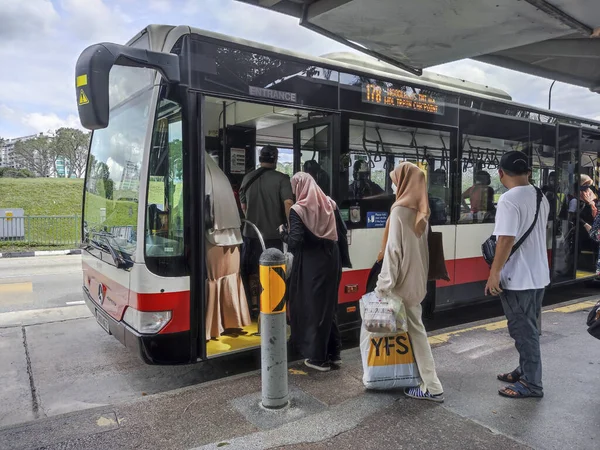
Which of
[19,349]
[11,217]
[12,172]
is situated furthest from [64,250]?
[12,172]

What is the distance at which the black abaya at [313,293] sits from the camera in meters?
4.12

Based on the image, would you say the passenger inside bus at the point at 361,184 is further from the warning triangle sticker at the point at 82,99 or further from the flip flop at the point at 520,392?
the warning triangle sticker at the point at 82,99

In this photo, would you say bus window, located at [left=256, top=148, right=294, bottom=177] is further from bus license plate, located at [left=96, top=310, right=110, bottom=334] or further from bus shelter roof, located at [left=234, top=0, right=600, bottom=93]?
bus license plate, located at [left=96, top=310, right=110, bottom=334]

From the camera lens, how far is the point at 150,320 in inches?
146

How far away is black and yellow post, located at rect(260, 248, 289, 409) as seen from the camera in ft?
11.2

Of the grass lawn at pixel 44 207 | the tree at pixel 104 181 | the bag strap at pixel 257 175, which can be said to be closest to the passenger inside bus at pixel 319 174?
the bag strap at pixel 257 175

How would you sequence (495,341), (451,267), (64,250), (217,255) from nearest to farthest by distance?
(217,255) < (495,341) < (451,267) < (64,250)

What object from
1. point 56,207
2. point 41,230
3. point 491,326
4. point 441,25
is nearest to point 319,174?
point 441,25

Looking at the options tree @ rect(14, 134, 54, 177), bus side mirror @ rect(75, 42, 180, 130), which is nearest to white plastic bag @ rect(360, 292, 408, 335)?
bus side mirror @ rect(75, 42, 180, 130)

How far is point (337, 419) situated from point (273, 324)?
800mm

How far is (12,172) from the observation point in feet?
109

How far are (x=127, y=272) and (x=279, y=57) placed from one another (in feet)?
7.50

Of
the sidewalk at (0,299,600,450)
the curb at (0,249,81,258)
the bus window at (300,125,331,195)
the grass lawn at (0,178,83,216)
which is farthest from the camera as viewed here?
the grass lawn at (0,178,83,216)

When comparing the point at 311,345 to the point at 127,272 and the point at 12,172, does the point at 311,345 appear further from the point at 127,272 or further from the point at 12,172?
the point at 12,172
